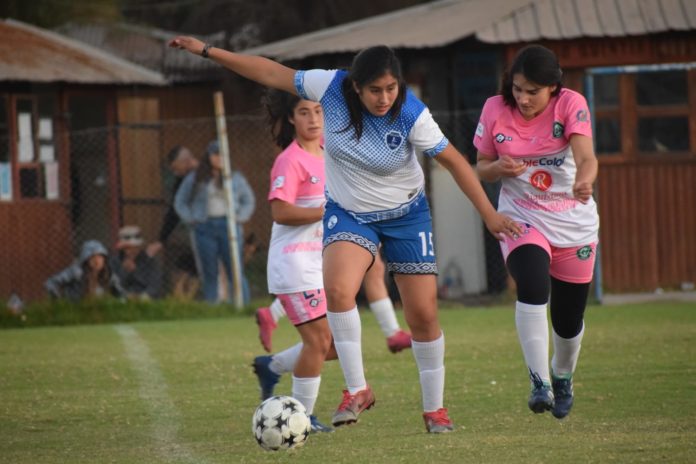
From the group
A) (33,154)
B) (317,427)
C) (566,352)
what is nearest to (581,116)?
(566,352)

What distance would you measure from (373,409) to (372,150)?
2.06 metres

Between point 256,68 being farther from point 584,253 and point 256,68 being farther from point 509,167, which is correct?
point 584,253

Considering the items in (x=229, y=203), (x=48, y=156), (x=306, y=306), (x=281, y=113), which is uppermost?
(x=48, y=156)

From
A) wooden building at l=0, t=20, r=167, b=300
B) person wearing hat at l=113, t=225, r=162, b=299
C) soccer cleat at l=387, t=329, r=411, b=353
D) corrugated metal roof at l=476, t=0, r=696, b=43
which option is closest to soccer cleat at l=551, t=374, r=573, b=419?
soccer cleat at l=387, t=329, r=411, b=353

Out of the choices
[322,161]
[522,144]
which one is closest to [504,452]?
[522,144]

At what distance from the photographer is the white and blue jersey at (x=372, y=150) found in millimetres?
7102

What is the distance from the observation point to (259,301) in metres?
17.5

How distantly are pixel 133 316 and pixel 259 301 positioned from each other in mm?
1591

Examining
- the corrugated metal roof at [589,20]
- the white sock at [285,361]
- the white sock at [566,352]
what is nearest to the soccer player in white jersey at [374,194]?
the white sock at [566,352]

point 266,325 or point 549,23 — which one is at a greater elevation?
point 549,23

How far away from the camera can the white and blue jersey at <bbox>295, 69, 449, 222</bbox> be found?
7102 mm

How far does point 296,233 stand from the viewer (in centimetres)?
816

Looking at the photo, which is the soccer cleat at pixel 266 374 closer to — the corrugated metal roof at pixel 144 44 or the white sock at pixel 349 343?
the white sock at pixel 349 343

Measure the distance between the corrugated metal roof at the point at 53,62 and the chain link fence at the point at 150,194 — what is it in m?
0.81
